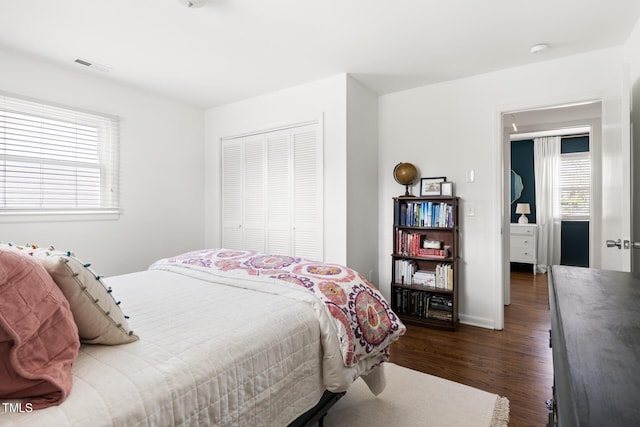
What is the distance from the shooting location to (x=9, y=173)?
2.84 metres

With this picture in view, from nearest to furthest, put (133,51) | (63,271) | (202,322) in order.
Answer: (63,271), (202,322), (133,51)

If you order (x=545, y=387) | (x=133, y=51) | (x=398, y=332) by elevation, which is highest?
(x=133, y=51)

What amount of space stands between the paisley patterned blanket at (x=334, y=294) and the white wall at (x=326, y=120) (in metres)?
1.20

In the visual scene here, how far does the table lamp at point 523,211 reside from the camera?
6.23 meters

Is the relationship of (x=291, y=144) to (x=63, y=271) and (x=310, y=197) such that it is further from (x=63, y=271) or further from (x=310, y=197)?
(x=63, y=271)

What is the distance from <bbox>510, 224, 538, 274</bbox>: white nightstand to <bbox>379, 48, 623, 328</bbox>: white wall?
136 inches

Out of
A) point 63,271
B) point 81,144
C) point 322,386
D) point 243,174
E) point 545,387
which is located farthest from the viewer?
point 243,174

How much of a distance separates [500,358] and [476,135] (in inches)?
80.9

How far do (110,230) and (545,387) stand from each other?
4013 millimetres

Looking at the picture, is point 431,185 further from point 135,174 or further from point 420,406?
point 135,174

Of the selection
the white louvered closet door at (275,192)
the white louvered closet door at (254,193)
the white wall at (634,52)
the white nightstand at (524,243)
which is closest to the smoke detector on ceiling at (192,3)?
the white louvered closet door at (275,192)

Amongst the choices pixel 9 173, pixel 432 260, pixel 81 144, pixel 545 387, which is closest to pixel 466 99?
pixel 432 260

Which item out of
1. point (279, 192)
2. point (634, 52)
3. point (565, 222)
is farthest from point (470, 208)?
point (565, 222)

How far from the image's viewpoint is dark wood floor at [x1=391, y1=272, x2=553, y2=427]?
6.84 feet
